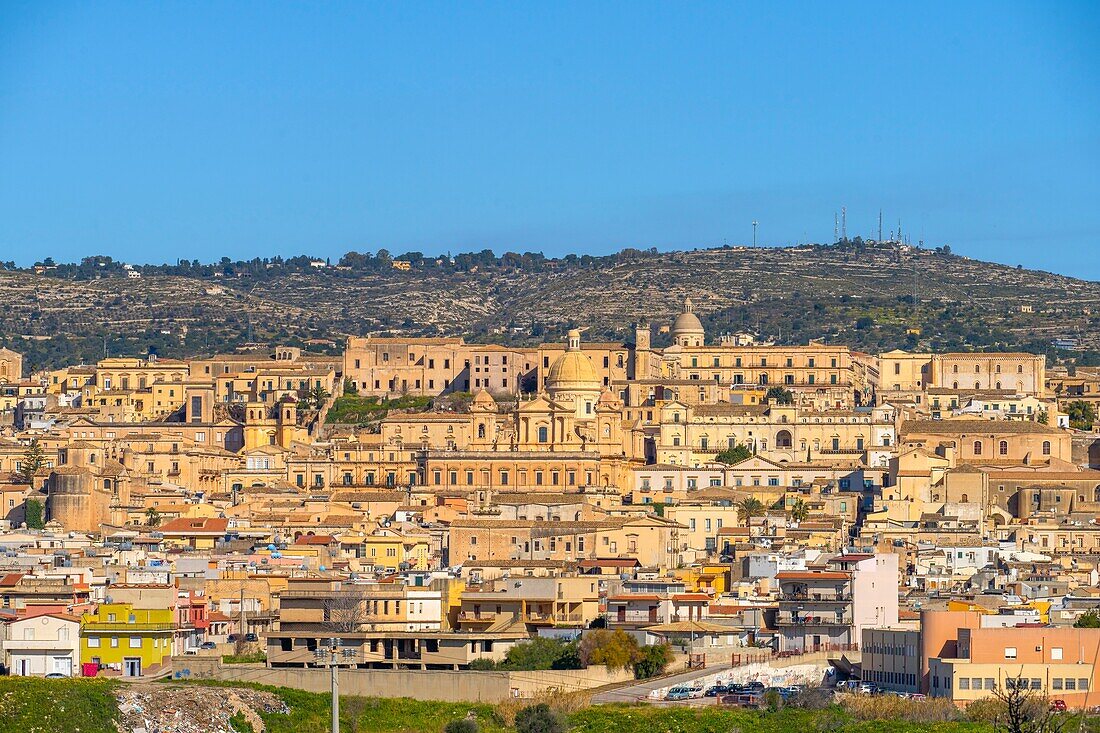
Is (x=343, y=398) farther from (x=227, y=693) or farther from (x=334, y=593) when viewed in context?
(x=227, y=693)

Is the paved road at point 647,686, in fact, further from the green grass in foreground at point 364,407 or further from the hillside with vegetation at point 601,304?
the hillside with vegetation at point 601,304

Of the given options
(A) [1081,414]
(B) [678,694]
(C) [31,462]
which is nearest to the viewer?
(B) [678,694]

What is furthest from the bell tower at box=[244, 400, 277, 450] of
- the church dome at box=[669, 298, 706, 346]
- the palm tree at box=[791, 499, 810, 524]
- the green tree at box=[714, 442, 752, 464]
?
the palm tree at box=[791, 499, 810, 524]

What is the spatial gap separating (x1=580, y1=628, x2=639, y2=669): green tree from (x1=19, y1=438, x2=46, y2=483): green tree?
35750mm

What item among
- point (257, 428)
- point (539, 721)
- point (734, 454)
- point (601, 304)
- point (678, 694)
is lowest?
point (539, 721)

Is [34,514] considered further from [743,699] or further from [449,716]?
[743,699]

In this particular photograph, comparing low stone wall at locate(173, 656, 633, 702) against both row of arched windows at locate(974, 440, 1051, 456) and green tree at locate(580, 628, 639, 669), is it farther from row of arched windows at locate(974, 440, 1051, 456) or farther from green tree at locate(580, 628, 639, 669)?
row of arched windows at locate(974, 440, 1051, 456)

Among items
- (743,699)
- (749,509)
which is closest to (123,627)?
(743,699)

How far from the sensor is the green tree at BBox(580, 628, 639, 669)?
178 ft

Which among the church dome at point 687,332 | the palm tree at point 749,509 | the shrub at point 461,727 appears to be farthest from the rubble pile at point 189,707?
the church dome at point 687,332

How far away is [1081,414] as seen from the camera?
4077 inches

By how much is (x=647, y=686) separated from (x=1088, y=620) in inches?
364

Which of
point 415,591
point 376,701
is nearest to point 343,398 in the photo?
point 415,591

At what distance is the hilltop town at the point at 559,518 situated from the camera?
5406 cm
